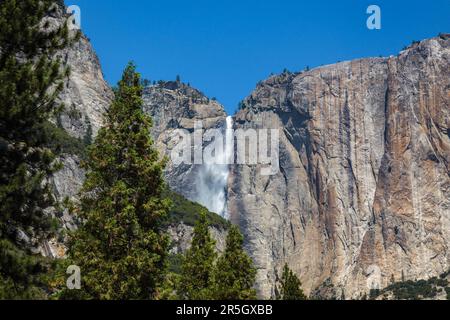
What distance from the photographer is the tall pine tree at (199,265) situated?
43.5 meters

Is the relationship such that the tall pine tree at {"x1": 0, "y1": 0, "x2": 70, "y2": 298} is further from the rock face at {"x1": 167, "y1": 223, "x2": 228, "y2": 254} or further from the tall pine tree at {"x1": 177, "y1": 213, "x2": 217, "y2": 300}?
the rock face at {"x1": 167, "y1": 223, "x2": 228, "y2": 254}

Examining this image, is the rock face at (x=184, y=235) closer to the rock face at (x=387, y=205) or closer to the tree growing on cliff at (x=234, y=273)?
the rock face at (x=387, y=205)

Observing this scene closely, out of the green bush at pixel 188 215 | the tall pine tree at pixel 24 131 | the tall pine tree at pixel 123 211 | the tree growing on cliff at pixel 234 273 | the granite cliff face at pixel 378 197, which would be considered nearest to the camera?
the tall pine tree at pixel 24 131

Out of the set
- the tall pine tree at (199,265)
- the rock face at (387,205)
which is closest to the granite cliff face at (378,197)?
the rock face at (387,205)

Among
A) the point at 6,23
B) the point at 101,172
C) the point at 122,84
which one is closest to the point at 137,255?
the point at 101,172

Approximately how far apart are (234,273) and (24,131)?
70.8ft

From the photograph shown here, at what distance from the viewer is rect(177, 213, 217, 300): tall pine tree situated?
1713 inches

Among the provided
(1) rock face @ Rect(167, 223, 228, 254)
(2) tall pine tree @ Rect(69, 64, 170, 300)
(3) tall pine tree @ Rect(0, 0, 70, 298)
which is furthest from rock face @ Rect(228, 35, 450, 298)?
(3) tall pine tree @ Rect(0, 0, 70, 298)

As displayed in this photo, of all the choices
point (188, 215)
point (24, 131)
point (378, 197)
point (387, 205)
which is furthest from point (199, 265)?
point (378, 197)

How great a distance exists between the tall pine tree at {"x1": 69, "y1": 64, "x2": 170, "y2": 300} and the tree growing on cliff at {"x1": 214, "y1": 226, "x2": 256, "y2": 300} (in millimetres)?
12714

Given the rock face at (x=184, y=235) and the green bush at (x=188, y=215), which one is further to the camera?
the green bush at (x=188, y=215)

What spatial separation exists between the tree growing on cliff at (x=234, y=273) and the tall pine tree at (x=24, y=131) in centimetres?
1670
